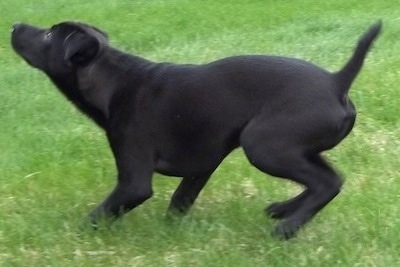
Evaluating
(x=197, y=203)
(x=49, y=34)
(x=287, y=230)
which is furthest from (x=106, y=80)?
(x=287, y=230)

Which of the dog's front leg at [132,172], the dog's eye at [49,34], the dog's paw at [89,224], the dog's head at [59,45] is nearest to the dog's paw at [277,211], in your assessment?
the dog's front leg at [132,172]

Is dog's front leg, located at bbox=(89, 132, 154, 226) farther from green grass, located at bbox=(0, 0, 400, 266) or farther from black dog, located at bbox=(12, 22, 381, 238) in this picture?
green grass, located at bbox=(0, 0, 400, 266)

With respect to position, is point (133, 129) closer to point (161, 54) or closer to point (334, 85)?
point (334, 85)

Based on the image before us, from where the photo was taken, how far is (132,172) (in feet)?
15.7

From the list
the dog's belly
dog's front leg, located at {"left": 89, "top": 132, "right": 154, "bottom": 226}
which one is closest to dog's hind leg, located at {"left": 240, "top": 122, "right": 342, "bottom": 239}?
the dog's belly

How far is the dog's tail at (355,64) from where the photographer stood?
4566mm

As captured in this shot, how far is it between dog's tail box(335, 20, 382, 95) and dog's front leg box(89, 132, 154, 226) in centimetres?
109

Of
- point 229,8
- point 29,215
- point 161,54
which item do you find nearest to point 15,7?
point 229,8

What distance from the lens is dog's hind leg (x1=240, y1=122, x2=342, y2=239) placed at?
4461 mm

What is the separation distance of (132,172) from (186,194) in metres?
0.51

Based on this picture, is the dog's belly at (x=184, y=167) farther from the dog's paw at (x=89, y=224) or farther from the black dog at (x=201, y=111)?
the dog's paw at (x=89, y=224)

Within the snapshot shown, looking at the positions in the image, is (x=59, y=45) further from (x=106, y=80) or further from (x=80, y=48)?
(x=106, y=80)

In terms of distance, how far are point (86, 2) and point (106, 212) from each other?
10.2 meters

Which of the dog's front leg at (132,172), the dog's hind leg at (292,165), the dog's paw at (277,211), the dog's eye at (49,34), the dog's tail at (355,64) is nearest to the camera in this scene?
the dog's hind leg at (292,165)
